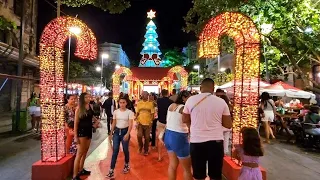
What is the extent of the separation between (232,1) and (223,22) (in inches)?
232

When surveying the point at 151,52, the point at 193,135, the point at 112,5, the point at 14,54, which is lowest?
the point at 193,135

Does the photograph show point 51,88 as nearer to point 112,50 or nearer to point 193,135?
point 193,135

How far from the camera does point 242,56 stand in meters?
6.09

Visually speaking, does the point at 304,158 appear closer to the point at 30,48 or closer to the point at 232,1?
the point at 232,1

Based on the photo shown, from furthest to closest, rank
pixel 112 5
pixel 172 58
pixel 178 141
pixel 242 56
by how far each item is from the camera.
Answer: pixel 172 58
pixel 112 5
pixel 242 56
pixel 178 141

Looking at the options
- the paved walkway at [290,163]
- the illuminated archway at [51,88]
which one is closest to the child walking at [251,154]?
the paved walkway at [290,163]

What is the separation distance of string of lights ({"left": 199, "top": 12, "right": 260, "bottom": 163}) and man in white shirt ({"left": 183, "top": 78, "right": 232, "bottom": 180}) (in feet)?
6.82

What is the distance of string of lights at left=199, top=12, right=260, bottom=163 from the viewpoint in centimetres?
598

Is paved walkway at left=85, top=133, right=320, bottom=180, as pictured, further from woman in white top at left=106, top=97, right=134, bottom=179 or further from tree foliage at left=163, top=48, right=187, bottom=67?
tree foliage at left=163, top=48, right=187, bottom=67

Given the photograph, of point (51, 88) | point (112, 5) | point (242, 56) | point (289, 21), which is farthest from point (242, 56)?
point (289, 21)

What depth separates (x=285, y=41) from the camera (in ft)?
41.2

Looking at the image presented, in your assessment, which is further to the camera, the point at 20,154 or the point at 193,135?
the point at 20,154

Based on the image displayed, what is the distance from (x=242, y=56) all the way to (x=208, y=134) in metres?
2.59

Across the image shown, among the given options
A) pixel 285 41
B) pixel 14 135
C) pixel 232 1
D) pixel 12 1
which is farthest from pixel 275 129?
pixel 12 1
